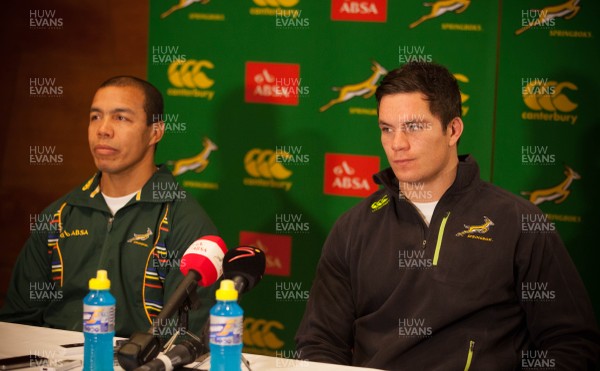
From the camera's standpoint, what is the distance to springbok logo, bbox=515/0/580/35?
11.0 ft

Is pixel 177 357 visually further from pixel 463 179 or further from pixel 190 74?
pixel 190 74

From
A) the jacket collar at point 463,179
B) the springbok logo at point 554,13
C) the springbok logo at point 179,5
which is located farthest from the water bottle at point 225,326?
the springbok logo at point 179,5

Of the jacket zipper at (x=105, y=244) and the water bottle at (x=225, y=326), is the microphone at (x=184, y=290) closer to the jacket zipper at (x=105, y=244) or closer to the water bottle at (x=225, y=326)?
A: the water bottle at (x=225, y=326)

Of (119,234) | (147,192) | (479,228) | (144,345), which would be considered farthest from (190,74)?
(144,345)

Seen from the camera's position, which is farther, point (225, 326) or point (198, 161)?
point (198, 161)

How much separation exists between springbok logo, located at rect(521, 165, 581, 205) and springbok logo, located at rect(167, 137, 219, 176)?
5.37 ft

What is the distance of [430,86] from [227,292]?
1.17m

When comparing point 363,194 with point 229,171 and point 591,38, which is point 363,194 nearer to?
point 229,171

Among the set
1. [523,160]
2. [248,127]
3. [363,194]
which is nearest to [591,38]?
[523,160]

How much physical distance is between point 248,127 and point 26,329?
73.0 inches

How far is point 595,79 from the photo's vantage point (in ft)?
11.0

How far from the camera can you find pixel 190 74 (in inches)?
157

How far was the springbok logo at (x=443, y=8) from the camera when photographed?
349 cm

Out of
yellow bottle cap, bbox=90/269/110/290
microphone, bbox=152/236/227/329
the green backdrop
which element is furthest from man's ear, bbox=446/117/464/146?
yellow bottle cap, bbox=90/269/110/290
